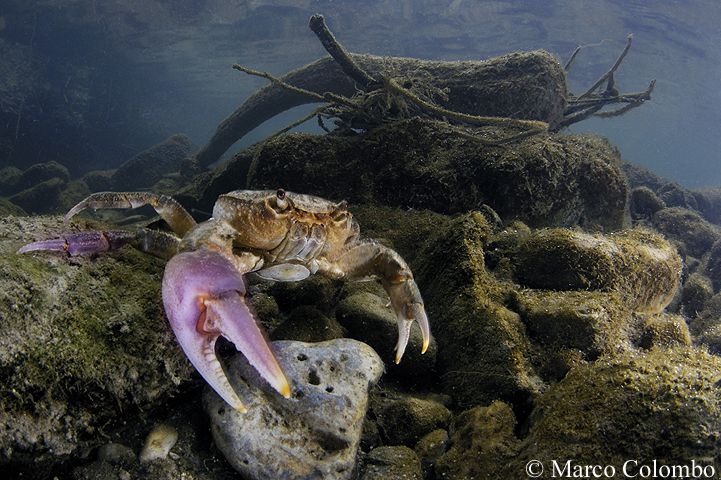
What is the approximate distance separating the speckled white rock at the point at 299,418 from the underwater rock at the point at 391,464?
0.14 meters

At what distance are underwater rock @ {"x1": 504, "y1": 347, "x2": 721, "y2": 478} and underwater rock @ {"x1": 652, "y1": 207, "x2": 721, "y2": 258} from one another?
27.2ft

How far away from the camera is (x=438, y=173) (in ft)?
14.2

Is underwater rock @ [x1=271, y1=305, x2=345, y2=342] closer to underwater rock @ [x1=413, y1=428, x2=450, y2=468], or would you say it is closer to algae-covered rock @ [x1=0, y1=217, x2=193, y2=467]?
algae-covered rock @ [x1=0, y1=217, x2=193, y2=467]

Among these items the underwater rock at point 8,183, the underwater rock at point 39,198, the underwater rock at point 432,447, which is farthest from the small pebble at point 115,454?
the underwater rock at point 8,183

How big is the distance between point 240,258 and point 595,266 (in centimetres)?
304

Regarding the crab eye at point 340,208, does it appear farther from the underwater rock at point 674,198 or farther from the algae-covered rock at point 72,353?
the underwater rock at point 674,198

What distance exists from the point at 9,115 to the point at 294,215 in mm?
32563

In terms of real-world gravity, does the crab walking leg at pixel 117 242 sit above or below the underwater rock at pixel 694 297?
above

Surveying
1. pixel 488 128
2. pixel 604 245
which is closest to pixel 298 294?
pixel 604 245

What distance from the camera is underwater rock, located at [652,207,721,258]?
767cm

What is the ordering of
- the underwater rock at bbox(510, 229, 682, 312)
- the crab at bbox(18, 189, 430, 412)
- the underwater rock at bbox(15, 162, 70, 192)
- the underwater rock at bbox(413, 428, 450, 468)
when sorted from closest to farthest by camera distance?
the crab at bbox(18, 189, 430, 412)
the underwater rock at bbox(413, 428, 450, 468)
the underwater rock at bbox(510, 229, 682, 312)
the underwater rock at bbox(15, 162, 70, 192)

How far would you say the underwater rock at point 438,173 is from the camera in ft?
13.7

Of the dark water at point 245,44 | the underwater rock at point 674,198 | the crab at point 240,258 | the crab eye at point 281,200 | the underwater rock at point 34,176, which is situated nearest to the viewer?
the crab at point 240,258

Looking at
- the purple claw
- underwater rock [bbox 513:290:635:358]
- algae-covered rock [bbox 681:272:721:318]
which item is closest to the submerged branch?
algae-covered rock [bbox 681:272:721:318]
